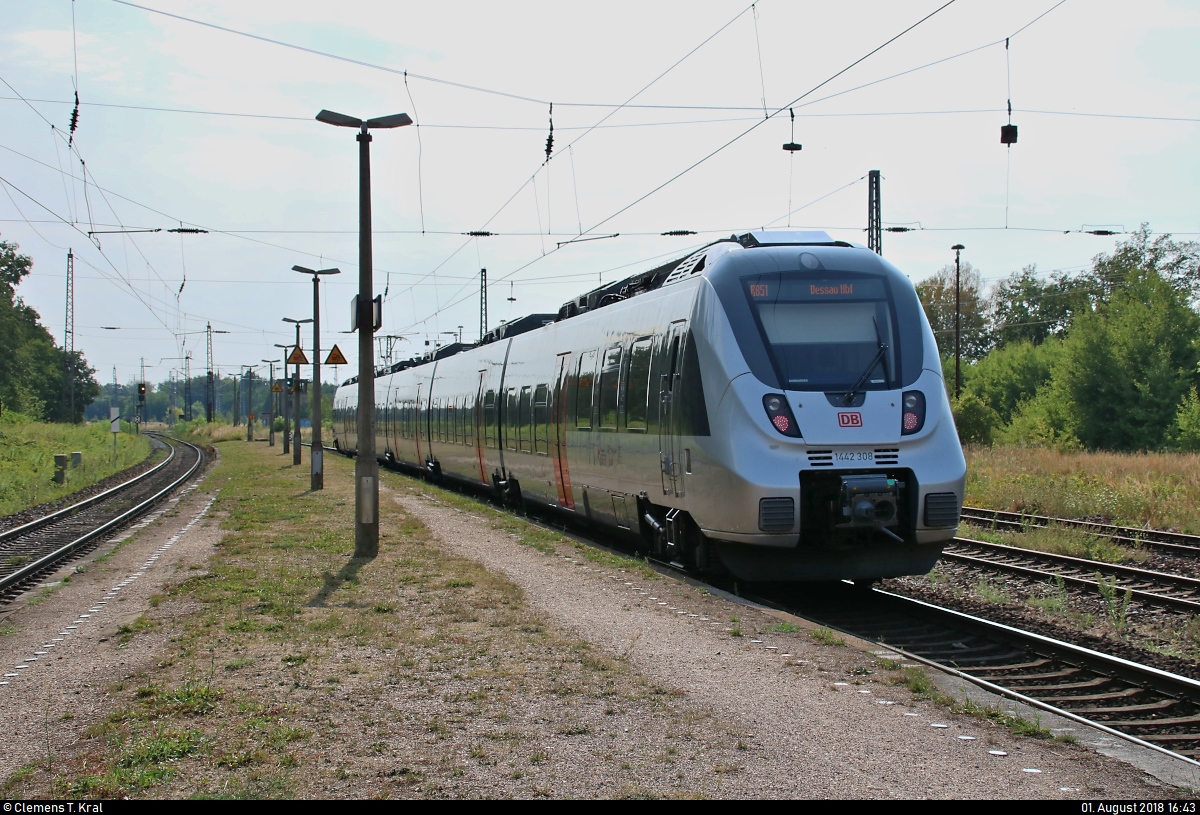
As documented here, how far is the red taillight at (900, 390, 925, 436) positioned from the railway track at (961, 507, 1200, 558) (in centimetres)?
614

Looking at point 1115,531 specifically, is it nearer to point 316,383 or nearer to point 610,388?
point 610,388

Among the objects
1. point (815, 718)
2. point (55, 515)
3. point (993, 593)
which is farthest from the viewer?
point (55, 515)

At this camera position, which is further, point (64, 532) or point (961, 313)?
point (961, 313)

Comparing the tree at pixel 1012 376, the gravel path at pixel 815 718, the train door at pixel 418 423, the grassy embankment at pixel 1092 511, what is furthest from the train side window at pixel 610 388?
the tree at pixel 1012 376

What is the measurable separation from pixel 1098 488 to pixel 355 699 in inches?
756

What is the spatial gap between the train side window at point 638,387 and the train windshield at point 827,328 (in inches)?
94.2

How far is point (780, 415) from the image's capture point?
10570mm

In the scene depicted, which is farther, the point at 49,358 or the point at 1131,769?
the point at 49,358

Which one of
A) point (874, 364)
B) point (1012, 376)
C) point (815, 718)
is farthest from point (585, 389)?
point (1012, 376)

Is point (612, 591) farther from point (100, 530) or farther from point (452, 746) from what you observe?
point (100, 530)

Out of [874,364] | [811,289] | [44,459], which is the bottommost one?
[44,459]

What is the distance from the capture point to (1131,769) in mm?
5480
